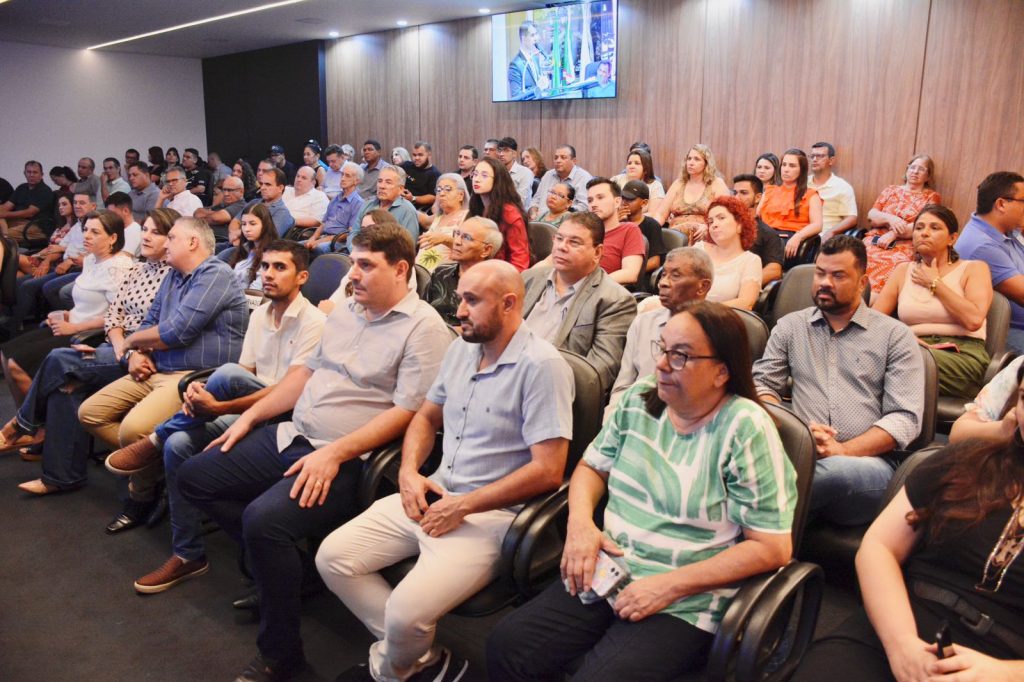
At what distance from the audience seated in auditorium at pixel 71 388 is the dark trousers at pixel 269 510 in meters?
1.29

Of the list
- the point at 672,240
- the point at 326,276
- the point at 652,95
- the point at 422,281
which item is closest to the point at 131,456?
the point at 326,276

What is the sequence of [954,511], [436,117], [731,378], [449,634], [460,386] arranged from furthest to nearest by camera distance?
[436,117], [449,634], [460,386], [731,378], [954,511]

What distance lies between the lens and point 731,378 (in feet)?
5.82

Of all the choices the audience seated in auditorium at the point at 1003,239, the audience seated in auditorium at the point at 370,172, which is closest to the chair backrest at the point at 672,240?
the audience seated in auditorium at the point at 1003,239

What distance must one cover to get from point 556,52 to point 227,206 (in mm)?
4170

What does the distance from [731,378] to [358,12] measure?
9796 mm

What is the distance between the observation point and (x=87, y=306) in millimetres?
4328

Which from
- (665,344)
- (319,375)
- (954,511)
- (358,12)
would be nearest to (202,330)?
(319,375)

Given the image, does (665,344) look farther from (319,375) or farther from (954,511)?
(319,375)

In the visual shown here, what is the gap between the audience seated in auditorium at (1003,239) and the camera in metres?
3.66

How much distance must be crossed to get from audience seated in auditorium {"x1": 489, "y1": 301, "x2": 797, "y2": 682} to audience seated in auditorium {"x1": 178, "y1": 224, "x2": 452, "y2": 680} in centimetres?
80

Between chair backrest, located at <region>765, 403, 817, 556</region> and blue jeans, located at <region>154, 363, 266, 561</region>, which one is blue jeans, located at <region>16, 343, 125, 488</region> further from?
chair backrest, located at <region>765, 403, 817, 556</region>

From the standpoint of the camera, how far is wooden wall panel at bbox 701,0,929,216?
261 inches

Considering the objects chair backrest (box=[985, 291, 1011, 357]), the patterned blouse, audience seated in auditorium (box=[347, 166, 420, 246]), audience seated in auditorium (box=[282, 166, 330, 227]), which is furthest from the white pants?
audience seated in auditorium (box=[282, 166, 330, 227])
